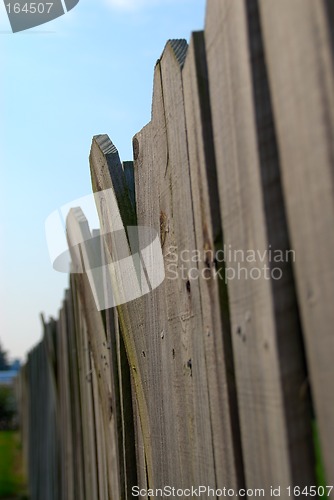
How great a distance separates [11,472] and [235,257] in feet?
40.5

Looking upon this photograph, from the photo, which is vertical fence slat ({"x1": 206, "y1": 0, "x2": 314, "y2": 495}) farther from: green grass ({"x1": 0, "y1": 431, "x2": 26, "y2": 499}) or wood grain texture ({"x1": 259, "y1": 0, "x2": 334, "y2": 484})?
green grass ({"x1": 0, "y1": 431, "x2": 26, "y2": 499})

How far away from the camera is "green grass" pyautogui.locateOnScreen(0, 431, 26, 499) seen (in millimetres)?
10816

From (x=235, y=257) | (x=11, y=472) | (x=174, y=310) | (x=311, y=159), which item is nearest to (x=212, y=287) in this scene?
(x=235, y=257)

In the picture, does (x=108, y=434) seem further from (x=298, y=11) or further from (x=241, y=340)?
(x=298, y=11)

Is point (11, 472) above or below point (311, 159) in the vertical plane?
below

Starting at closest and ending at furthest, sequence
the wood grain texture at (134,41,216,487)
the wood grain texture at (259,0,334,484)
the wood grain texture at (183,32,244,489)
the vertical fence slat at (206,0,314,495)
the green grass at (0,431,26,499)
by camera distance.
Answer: the wood grain texture at (259,0,334,484)
the vertical fence slat at (206,0,314,495)
the wood grain texture at (183,32,244,489)
the wood grain texture at (134,41,216,487)
the green grass at (0,431,26,499)

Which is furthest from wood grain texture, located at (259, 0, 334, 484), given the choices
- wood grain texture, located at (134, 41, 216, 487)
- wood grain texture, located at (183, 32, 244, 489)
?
wood grain texture, located at (134, 41, 216, 487)

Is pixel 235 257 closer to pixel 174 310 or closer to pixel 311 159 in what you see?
pixel 311 159

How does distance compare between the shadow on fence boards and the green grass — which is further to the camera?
the green grass

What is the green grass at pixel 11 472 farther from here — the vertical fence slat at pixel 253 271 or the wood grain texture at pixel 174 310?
the vertical fence slat at pixel 253 271

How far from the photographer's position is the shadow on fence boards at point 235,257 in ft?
3.05

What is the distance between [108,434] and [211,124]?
143 centimetres

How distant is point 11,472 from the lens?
41.4ft

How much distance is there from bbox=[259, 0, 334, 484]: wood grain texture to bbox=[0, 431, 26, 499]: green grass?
399 inches
